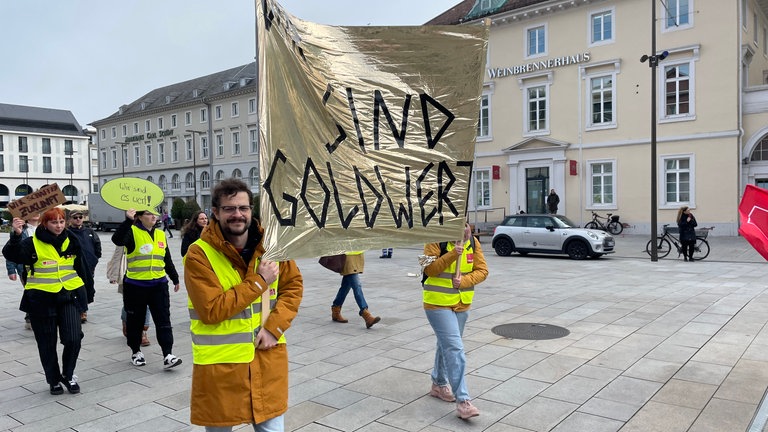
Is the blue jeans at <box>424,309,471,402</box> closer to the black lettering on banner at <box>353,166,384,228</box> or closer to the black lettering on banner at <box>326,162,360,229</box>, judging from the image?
the black lettering on banner at <box>353,166,384,228</box>

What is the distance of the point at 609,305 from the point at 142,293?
7.19 m

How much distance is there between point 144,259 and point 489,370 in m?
3.86

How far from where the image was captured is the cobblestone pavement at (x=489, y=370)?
4.45 m

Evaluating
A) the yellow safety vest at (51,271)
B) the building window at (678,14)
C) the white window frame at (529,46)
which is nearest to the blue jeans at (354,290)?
the yellow safety vest at (51,271)

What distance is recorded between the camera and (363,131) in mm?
3432

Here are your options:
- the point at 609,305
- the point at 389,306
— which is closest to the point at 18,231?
the point at 389,306

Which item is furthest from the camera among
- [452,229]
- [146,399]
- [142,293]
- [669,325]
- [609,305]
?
[609,305]

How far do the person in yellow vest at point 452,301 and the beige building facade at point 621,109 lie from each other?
2099cm

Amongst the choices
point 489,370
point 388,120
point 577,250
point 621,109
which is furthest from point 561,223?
point 388,120

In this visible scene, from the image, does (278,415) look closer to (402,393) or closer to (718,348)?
(402,393)

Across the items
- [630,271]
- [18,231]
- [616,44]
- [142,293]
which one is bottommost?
[630,271]

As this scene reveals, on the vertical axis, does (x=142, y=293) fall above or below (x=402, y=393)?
above

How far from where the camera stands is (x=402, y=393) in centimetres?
503

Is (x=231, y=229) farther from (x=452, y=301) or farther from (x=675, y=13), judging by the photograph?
(x=675, y=13)
